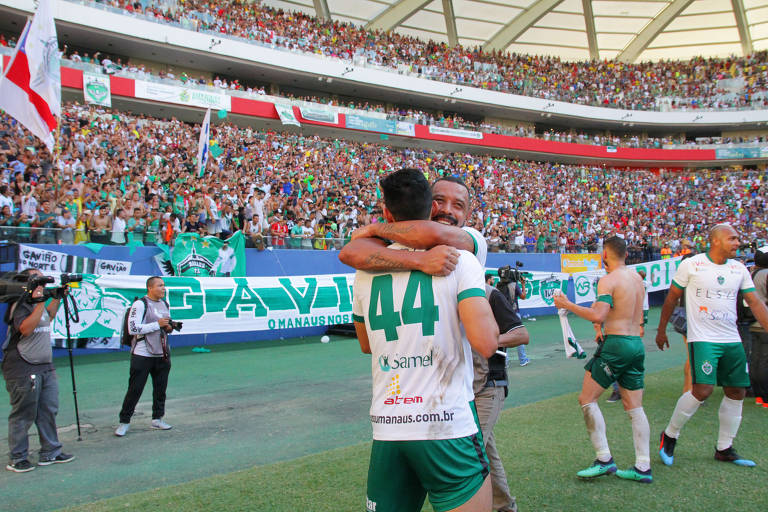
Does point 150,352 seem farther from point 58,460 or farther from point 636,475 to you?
point 636,475

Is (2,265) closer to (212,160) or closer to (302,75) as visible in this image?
(212,160)

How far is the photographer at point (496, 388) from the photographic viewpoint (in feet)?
11.2

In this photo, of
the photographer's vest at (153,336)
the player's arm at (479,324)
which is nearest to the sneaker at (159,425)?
the photographer's vest at (153,336)

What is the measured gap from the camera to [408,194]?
216 centimetres

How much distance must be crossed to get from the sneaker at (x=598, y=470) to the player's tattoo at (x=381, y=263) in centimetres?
323

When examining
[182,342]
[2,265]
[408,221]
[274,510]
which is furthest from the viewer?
[182,342]

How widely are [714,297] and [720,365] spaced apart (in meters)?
0.62

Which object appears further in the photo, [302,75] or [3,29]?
[302,75]

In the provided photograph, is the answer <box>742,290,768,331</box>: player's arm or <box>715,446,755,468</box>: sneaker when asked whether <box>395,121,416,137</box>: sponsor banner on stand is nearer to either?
<box>742,290,768,331</box>: player's arm

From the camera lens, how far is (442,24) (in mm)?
45250

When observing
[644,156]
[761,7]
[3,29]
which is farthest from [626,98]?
[3,29]

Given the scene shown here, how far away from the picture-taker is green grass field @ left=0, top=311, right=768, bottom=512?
4.05m

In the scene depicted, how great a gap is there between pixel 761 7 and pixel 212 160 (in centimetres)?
5222

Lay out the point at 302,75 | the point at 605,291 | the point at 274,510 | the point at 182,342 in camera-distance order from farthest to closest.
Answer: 1. the point at 302,75
2. the point at 182,342
3. the point at 605,291
4. the point at 274,510
